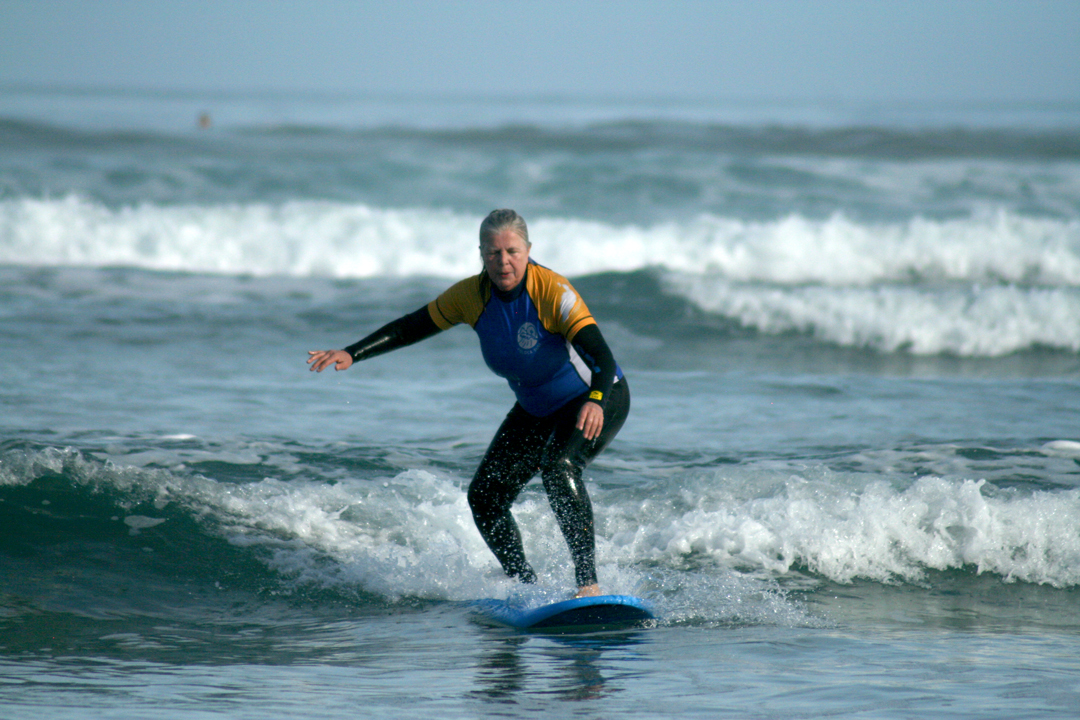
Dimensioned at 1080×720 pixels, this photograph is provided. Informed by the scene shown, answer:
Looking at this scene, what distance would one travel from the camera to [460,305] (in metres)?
4.68

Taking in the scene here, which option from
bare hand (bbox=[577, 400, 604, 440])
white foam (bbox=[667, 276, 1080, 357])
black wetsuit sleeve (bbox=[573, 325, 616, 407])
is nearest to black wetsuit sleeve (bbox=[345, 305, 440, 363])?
black wetsuit sleeve (bbox=[573, 325, 616, 407])

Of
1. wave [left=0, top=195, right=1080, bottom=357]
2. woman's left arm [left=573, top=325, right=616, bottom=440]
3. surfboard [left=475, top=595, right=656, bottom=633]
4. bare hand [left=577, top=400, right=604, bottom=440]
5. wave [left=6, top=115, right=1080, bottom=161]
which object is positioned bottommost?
surfboard [left=475, top=595, right=656, bottom=633]

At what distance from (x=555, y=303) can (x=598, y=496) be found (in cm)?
230

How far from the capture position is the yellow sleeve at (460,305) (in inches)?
182

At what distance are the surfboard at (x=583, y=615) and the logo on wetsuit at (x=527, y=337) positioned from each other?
3.53 ft

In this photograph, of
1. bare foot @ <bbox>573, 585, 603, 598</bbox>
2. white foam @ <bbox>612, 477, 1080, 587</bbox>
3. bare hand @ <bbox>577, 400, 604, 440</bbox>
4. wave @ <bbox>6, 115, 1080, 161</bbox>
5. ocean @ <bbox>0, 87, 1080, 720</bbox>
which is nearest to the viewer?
ocean @ <bbox>0, 87, 1080, 720</bbox>

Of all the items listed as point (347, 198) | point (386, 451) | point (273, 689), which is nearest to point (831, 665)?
point (273, 689)

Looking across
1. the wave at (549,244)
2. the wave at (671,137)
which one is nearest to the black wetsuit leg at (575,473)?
the wave at (549,244)

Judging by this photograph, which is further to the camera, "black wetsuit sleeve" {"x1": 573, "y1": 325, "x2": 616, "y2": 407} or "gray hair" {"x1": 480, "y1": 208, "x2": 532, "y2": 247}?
"black wetsuit sleeve" {"x1": 573, "y1": 325, "x2": 616, "y2": 407}

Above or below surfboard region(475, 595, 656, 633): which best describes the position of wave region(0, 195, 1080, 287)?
above

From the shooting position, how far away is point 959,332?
503 inches

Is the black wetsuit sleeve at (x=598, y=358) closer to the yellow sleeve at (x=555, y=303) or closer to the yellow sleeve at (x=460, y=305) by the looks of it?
the yellow sleeve at (x=555, y=303)

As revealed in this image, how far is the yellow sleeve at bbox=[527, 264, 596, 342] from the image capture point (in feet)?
14.9

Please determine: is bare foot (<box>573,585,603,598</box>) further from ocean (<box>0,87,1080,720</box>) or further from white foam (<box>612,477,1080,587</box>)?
white foam (<box>612,477,1080,587</box>)
